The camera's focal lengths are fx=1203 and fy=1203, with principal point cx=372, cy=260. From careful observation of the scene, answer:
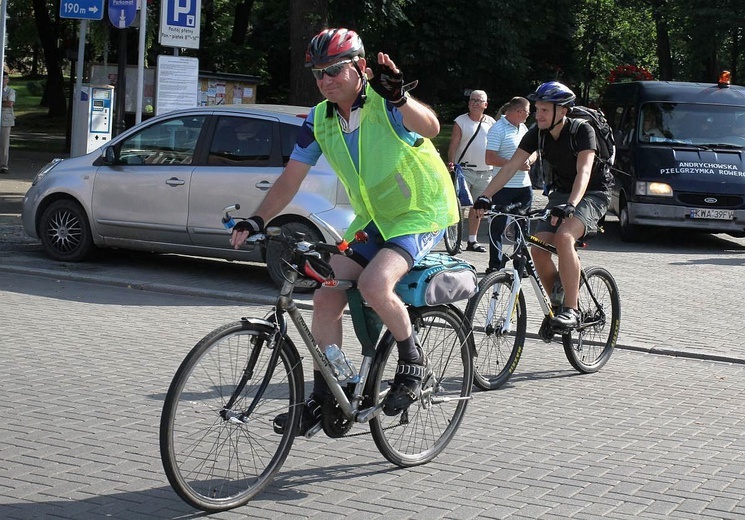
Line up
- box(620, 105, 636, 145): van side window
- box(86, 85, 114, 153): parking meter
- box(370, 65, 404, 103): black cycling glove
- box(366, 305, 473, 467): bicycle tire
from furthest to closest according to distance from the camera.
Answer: box(86, 85, 114, 153): parking meter < box(620, 105, 636, 145): van side window < box(366, 305, 473, 467): bicycle tire < box(370, 65, 404, 103): black cycling glove

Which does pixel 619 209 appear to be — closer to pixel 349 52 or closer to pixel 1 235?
pixel 1 235

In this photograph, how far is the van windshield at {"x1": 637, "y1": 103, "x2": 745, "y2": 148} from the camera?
16.9m

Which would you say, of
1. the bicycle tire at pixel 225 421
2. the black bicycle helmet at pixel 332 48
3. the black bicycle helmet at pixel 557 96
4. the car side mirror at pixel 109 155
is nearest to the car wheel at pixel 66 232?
the car side mirror at pixel 109 155

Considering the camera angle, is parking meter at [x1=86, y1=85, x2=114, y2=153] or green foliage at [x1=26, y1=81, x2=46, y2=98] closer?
parking meter at [x1=86, y1=85, x2=114, y2=153]

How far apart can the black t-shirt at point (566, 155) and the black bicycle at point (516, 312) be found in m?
0.40

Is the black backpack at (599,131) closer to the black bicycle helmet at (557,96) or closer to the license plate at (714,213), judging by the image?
the black bicycle helmet at (557,96)

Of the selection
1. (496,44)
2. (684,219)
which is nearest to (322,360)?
(684,219)

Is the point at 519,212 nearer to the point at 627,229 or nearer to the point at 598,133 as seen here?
the point at 598,133

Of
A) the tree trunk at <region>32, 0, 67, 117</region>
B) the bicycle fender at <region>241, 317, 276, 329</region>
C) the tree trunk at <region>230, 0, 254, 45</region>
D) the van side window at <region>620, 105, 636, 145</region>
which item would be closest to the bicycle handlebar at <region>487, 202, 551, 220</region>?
the bicycle fender at <region>241, 317, 276, 329</region>

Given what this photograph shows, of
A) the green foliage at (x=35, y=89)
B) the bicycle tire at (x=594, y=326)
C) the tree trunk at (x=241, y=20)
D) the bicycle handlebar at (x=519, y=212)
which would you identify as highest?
the tree trunk at (x=241, y=20)

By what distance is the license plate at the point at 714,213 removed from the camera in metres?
16.1

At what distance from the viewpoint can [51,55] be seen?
40375mm

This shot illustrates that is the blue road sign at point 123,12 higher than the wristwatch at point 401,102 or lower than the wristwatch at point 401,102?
higher

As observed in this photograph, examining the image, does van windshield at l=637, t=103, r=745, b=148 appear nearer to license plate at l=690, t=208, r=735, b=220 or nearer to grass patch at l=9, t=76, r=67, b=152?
license plate at l=690, t=208, r=735, b=220
